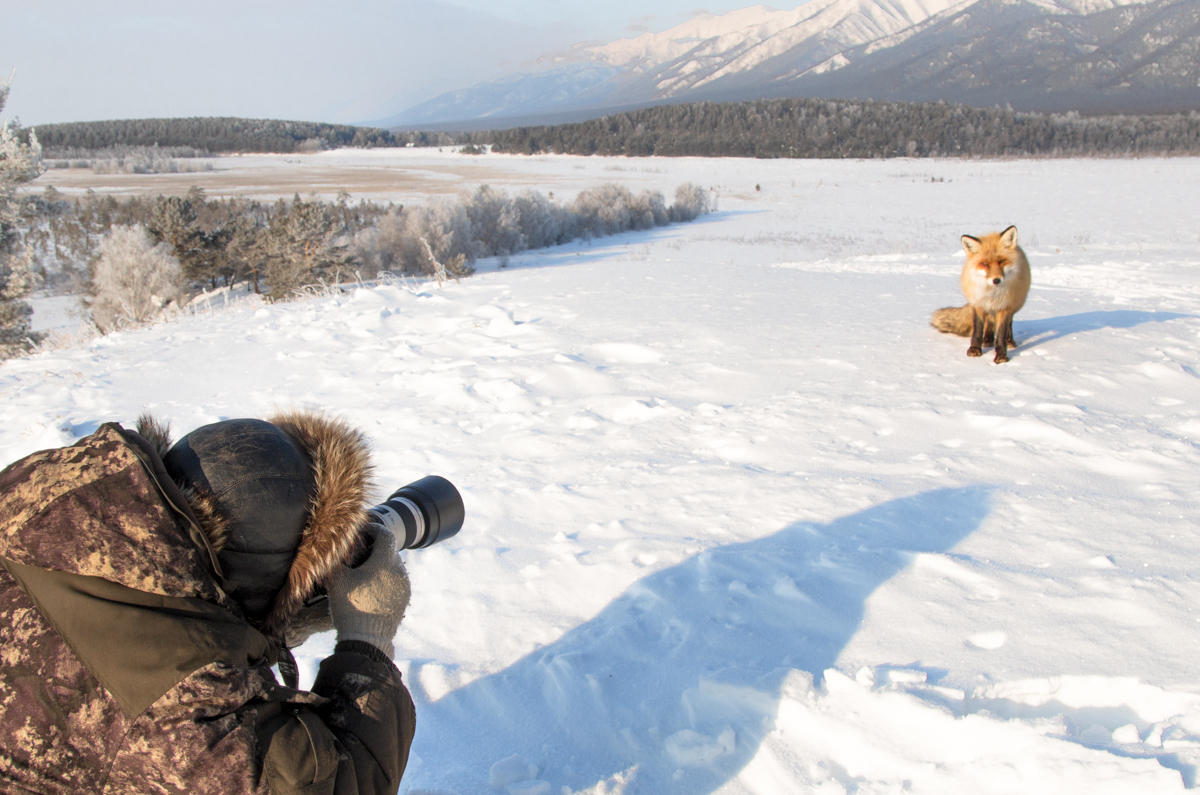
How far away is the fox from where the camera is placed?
4.48m

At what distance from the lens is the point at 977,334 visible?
456cm

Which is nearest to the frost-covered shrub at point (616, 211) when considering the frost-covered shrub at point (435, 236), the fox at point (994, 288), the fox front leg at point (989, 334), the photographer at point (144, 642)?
the frost-covered shrub at point (435, 236)

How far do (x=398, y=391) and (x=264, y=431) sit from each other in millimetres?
3386

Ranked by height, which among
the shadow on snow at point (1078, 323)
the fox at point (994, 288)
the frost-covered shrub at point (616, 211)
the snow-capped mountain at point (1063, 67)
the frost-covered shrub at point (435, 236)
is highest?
the snow-capped mountain at point (1063, 67)

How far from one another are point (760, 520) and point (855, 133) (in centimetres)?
7203

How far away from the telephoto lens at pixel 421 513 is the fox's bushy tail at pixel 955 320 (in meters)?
4.36

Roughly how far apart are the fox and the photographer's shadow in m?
2.47

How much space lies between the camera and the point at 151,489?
0.99 metres

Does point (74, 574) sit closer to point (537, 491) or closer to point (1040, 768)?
point (1040, 768)

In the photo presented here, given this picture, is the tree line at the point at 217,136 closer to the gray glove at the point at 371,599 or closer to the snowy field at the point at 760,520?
the snowy field at the point at 760,520

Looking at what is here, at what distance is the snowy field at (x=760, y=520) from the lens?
1.62 meters

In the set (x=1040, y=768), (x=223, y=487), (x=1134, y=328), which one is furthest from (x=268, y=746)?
(x=1134, y=328)

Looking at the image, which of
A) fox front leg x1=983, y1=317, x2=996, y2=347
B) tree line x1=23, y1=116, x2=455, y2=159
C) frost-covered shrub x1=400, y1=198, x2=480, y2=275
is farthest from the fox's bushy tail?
tree line x1=23, y1=116, x2=455, y2=159

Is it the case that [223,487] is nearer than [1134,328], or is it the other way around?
[223,487]
